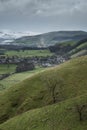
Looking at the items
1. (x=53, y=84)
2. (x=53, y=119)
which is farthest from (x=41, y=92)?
(x=53, y=119)

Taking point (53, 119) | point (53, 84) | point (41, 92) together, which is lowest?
point (53, 119)

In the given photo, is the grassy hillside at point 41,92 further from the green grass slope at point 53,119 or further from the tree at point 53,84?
the green grass slope at point 53,119

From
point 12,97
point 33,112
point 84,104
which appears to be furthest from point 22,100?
point 84,104

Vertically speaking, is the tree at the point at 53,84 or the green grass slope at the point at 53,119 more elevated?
the tree at the point at 53,84

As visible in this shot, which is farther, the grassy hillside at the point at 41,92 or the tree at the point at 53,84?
the tree at the point at 53,84

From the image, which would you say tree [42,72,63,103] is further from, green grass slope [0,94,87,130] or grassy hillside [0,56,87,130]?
green grass slope [0,94,87,130]

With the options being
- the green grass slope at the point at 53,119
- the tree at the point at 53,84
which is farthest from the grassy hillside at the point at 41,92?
the green grass slope at the point at 53,119

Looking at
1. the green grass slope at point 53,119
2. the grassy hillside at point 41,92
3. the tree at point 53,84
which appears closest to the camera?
the green grass slope at point 53,119

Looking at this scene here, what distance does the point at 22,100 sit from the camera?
4432 inches

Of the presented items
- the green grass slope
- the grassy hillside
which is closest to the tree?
the grassy hillside

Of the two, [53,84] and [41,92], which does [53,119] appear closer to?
[53,84]

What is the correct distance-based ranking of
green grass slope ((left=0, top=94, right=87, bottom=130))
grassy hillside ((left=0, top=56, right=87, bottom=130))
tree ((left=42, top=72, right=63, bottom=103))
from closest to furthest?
green grass slope ((left=0, top=94, right=87, bottom=130)), grassy hillside ((left=0, top=56, right=87, bottom=130)), tree ((left=42, top=72, right=63, bottom=103))

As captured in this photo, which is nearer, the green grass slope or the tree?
the green grass slope

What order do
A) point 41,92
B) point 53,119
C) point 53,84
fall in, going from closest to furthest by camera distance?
1. point 53,119
2. point 53,84
3. point 41,92
